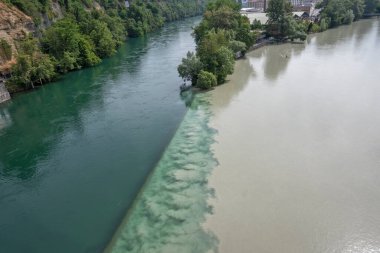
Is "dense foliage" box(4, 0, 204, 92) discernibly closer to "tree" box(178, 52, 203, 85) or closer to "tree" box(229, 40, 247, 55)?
"tree" box(178, 52, 203, 85)

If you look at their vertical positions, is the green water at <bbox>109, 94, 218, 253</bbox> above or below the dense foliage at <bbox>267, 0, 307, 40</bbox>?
below

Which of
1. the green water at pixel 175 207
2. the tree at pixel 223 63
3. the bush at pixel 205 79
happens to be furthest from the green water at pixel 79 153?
the tree at pixel 223 63

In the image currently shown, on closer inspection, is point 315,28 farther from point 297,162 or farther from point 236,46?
point 297,162

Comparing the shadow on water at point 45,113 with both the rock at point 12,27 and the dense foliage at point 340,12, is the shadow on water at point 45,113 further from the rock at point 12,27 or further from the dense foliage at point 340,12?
the dense foliage at point 340,12

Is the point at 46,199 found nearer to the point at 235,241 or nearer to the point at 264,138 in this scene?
the point at 235,241

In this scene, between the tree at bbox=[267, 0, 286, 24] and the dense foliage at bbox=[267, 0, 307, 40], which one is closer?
the tree at bbox=[267, 0, 286, 24]

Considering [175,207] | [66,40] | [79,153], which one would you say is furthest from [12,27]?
[175,207]

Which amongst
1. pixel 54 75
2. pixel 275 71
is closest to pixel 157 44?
pixel 54 75

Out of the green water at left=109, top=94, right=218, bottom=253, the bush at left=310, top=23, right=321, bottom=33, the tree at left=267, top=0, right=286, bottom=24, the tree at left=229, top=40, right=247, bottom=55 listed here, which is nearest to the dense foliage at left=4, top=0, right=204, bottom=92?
the tree at left=229, top=40, right=247, bottom=55
